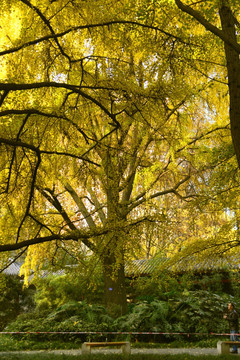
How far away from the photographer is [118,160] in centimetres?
779

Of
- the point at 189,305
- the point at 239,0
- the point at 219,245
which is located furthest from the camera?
the point at 189,305

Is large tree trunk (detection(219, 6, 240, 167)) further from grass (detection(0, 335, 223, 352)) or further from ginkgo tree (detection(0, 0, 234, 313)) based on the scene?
grass (detection(0, 335, 223, 352))

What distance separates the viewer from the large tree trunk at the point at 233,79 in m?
5.09

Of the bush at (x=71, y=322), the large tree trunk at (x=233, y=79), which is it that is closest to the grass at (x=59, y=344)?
the bush at (x=71, y=322)

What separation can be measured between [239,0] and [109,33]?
10.3 ft

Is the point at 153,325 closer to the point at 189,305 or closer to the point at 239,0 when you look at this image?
the point at 189,305

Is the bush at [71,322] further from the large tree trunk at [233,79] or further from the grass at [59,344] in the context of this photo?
the large tree trunk at [233,79]

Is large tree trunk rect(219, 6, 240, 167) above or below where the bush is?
above

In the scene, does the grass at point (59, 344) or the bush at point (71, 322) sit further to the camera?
the bush at point (71, 322)

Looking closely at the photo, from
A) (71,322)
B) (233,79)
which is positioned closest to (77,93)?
(233,79)

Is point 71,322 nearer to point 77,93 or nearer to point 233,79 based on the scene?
point 77,93

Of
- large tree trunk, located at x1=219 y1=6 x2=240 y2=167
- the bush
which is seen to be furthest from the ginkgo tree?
the bush

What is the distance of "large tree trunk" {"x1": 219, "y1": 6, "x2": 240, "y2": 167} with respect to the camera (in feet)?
16.7

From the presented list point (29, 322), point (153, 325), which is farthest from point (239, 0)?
point (29, 322)
